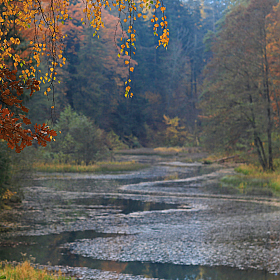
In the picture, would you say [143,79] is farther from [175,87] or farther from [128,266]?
[128,266]

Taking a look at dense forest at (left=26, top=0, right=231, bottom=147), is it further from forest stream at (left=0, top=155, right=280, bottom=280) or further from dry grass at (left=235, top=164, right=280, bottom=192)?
forest stream at (left=0, top=155, right=280, bottom=280)

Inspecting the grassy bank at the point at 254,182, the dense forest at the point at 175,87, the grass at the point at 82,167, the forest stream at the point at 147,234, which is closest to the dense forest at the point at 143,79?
the dense forest at the point at 175,87

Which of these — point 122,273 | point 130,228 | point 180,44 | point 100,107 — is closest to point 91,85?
point 100,107

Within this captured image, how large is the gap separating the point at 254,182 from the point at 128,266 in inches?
758

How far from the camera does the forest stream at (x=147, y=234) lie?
32.1 feet

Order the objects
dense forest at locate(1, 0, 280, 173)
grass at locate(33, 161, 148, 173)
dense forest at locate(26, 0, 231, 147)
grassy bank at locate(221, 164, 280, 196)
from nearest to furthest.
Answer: grassy bank at locate(221, 164, 280, 196), dense forest at locate(1, 0, 280, 173), grass at locate(33, 161, 148, 173), dense forest at locate(26, 0, 231, 147)

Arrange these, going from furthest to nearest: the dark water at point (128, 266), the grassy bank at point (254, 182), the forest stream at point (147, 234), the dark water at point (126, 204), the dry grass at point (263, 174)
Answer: the dry grass at point (263, 174) → the grassy bank at point (254, 182) → the dark water at point (126, 204) → the forest stream at point (147, 234) → the dark water at point (128, 266)

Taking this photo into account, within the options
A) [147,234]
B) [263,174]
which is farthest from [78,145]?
[147,234]

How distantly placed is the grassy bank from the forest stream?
84.7 inches

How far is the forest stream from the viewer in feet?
32.1

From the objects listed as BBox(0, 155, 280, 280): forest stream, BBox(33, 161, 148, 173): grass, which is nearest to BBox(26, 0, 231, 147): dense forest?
BBox(33, 161, 148, 173): grass

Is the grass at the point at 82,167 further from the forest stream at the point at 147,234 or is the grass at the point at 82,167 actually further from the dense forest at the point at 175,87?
the forest stream at the point at 147,234

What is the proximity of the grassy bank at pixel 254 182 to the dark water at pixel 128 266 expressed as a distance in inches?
540

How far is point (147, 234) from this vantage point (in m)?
12.9
